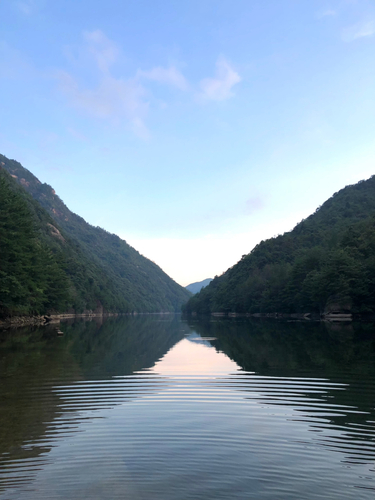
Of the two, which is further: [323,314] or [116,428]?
[323,314]

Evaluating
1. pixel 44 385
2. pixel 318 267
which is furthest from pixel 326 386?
pixel 318 267

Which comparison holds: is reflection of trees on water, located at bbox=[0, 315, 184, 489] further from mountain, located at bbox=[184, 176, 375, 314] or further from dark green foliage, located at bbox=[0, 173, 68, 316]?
mountain, located at bbox=[184, 176, 375, 314]

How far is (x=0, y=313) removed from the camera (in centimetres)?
4959

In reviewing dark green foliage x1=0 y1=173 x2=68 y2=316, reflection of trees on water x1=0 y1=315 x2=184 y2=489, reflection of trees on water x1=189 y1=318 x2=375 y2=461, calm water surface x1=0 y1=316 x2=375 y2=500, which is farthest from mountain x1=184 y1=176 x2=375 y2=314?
calm water surface x1=0 y1=316 x2=375 y2=500

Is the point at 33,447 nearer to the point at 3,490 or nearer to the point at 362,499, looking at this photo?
the point at 3,490

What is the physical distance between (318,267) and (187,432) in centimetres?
9150

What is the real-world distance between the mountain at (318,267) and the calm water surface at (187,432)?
189 feet

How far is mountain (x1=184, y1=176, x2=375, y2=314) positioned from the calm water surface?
189 feet

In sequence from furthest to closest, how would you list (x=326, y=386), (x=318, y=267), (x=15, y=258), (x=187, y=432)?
1. (x=318, y=267)
2. (x=15, y=258)
3. (x=326, y=386)
4. (x=187, y=432)

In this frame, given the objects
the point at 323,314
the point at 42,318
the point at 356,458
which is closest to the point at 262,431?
the point at 356,458

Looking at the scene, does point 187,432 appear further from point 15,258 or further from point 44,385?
point 15,258

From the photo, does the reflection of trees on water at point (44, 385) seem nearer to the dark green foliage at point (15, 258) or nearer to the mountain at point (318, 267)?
the dark green foliage at point (15, 258)

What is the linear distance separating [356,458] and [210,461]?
2.41 meters

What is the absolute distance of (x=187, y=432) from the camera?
829 centimetres
